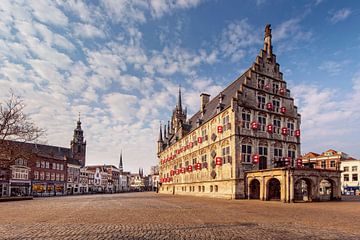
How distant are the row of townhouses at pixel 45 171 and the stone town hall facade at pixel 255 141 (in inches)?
967

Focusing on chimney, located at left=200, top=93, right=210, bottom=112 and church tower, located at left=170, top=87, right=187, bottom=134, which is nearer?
chimney, located at left=200, top=93, right=210, bottom=112

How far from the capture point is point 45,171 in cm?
7125

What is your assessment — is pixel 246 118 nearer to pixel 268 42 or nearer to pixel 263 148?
pixel 263 148

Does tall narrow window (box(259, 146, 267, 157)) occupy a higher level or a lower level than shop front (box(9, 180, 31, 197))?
higher

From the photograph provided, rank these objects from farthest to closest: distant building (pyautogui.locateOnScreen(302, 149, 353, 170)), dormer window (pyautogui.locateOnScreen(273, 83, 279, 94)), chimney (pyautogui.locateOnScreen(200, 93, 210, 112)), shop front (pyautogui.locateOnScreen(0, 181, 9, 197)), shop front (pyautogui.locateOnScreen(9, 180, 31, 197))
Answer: distant building (pyautogui.locateOnScreen(302, 149, 353, 170))
shop front (pyautogui.locateOnScreen(9, 180, 31, 197))
shop front (pyautogui.locateOnScreen(0, 181, 9, 197))
chimney (pyautogui.locateOnScreen(200, 93, 210, 112))
dormer window (pyautogui.locateOnScreen(273, 83, 279, 94))

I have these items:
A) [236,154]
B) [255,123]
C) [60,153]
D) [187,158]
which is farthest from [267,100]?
[60,153]

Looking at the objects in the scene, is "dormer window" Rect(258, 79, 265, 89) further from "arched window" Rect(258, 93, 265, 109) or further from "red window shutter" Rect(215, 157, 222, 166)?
"red window shutter" Rect(215, 157, 222, 166)

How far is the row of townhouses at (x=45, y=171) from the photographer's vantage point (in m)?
35.1

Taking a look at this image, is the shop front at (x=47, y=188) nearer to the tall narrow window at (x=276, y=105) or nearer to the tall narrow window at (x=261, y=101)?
the tall narrow window at (x=261, y=101)

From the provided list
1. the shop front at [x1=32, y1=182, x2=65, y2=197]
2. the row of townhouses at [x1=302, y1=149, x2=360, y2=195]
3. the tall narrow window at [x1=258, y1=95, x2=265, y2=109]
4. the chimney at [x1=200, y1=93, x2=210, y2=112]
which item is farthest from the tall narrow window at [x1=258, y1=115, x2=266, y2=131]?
the shop front at [x1=32, y1=182, x2=65, y2=197]

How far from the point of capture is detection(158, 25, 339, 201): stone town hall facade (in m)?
31.0

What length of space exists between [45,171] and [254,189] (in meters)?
58.3

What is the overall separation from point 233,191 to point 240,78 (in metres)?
16.6

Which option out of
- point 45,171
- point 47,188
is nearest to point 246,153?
point 45,171
